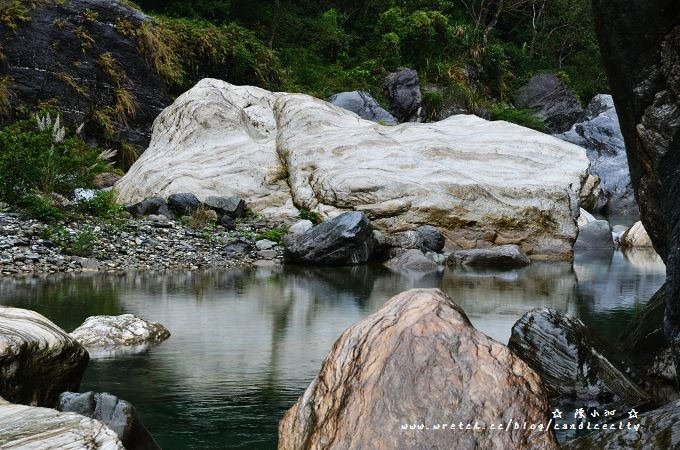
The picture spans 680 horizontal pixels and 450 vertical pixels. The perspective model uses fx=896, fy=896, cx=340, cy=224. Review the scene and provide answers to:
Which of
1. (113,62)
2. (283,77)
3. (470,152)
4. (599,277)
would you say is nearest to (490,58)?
(283,77)

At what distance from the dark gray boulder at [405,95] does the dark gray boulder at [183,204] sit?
52.0 ft

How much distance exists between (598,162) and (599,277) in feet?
56.2

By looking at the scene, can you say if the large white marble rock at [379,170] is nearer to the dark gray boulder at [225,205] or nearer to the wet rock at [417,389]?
the dark gray boulder at [225,205]

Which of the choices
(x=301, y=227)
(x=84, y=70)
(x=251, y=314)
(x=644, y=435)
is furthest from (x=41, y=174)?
(x=644, y=435)

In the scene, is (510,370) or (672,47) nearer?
(510,370)

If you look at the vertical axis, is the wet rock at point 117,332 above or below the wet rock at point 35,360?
below

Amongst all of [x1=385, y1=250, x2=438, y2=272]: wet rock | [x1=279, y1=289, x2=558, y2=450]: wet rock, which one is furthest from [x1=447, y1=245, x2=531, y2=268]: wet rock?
[x1=279, y1=289, x2=558, y2=450]: wet rock

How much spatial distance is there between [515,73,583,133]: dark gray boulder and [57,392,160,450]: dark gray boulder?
106 ft

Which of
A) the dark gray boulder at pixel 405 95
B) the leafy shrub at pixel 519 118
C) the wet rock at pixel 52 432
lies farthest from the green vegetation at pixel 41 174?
the leafy shrub at pixel 519 118

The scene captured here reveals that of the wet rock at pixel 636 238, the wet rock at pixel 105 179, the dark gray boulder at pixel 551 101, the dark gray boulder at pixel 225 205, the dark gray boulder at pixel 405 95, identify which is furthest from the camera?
the dark gray boulder at pixel 551 101

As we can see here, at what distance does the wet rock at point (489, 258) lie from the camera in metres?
14.4

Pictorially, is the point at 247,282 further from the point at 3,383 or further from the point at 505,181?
the point at 3,383

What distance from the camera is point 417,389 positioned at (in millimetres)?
3539

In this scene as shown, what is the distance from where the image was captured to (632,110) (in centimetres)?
510
